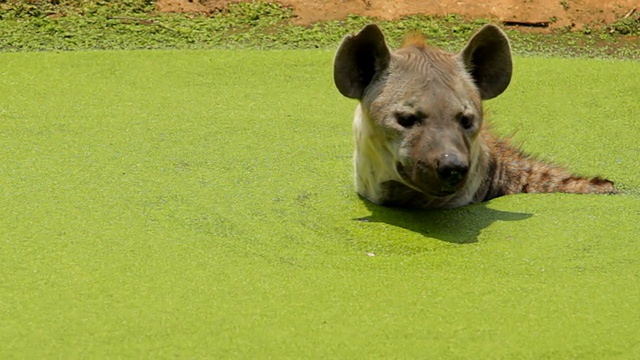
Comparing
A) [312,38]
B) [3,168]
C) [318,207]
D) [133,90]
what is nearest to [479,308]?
[318,207]

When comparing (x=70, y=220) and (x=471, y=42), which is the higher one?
(x=471, y=42)

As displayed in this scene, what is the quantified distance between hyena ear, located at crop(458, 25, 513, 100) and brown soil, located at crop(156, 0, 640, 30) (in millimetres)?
2674

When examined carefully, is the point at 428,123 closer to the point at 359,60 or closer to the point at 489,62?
the point at 359,60

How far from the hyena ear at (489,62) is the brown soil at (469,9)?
8.77ft

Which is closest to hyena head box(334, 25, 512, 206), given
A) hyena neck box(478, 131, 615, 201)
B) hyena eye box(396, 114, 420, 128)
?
hyena eye box(396, 114, 420, 128)

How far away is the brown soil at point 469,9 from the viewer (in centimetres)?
727

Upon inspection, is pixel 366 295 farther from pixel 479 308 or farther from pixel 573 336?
pixel 573 336

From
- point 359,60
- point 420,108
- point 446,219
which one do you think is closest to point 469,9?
point 359,60

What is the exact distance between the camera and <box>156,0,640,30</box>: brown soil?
7.27m

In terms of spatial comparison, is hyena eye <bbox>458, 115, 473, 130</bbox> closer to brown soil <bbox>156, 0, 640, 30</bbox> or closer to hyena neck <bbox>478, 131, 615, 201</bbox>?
hyena neck <bbox>478, 131, 615, 201</bbox>

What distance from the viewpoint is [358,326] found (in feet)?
11.7

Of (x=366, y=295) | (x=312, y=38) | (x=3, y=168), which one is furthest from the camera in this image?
(x=312, y=38)

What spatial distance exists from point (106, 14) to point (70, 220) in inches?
118

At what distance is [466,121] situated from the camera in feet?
14.2
